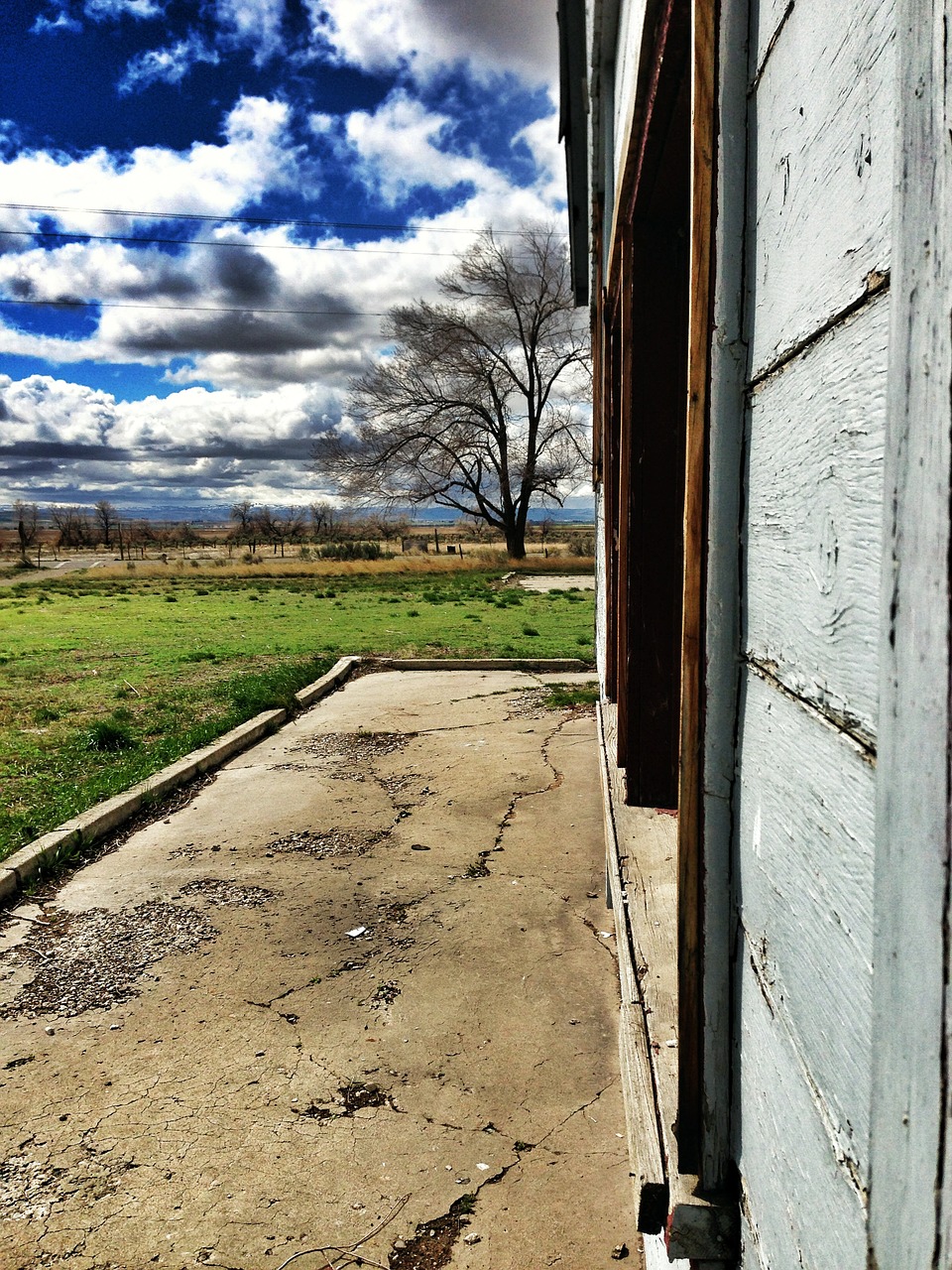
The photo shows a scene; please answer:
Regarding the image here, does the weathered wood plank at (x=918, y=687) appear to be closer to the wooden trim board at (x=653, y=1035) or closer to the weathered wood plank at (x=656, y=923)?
the wooden trim board at (x=653, y=1035)

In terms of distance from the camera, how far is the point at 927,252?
0.38 meters

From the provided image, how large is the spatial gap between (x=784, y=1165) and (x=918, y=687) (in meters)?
0.52

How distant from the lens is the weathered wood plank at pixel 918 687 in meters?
0.36

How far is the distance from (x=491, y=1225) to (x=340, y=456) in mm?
28088

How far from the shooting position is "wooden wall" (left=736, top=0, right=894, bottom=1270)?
518 mm

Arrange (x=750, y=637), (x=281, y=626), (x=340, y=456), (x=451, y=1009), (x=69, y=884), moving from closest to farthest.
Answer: (x=750, y=637), (x=451, y=1009), (x=69, y=884), (x=281, y=626), (x=340, y=456)

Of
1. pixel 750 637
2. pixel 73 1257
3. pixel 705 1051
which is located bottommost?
pixel 73 1257

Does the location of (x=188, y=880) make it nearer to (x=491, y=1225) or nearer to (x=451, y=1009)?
(x=451, y=1009)

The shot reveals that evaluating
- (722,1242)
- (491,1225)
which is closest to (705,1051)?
(722,1242)

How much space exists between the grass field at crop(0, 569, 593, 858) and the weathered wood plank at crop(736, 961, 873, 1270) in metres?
3.85

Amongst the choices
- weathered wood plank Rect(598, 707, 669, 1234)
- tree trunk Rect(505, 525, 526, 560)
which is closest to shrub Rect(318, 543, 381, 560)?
tree trunk Rect(505, 525, 526, 560)

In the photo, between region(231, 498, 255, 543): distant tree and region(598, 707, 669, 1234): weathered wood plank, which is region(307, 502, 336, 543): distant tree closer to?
region(231, 498, 255, 543): distant tree

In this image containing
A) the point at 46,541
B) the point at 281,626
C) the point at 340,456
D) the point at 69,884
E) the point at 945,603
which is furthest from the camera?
the point at 46,541

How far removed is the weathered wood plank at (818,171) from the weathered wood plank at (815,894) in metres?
0.30
